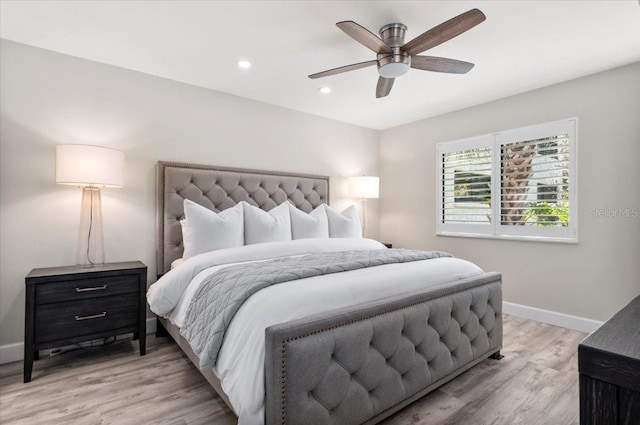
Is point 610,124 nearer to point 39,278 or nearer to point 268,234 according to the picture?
point 268,234

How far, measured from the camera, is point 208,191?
3.37m

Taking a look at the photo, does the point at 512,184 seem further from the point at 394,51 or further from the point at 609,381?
the point at 609,381

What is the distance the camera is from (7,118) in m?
2.57

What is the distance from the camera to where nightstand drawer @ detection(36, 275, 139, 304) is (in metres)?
2.30

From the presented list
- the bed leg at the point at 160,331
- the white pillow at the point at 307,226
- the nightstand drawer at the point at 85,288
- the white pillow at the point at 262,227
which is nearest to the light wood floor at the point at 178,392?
the bed leg at the point at 160,331

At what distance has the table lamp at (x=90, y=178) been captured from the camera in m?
2.51

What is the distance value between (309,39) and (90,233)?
2349 mm

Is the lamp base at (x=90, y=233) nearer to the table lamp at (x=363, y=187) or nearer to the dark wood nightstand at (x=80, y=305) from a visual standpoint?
the dark wood nightstand at (x=80, y=305)

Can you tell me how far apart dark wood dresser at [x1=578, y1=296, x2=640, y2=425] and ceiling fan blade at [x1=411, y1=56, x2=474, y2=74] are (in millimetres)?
2172

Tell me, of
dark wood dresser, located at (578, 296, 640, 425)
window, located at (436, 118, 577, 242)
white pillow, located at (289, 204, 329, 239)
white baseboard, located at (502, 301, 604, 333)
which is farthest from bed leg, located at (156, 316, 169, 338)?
white baseboard, located at (502, 301, 604, 333)

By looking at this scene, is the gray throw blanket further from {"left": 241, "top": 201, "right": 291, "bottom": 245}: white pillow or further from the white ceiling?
the white ceiling

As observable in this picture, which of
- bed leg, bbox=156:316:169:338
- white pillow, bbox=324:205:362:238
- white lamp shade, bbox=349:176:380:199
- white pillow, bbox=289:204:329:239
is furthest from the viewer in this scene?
white lamp shade, bbox=349:176:380:199

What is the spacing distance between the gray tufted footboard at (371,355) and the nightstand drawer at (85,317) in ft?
5.80

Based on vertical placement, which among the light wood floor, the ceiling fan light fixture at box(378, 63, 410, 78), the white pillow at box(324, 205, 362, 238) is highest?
the ceiling fan light fixture at box(378, 63, 410, 78)
